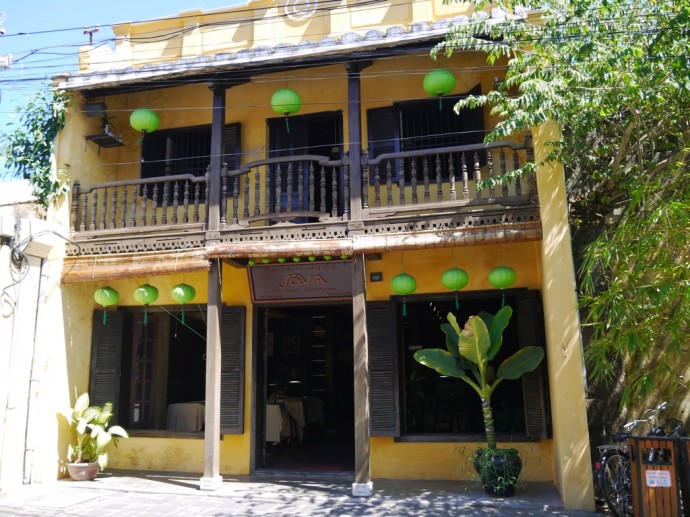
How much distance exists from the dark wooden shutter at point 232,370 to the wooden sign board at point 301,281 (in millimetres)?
532

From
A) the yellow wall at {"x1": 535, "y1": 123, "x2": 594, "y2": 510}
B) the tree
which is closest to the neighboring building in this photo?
the yellow wall at {"x1": 535, "y1": 123, "x2": 594, "y2": 510}

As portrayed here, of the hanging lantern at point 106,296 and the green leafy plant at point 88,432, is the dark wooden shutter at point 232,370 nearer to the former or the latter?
the green leafy plant at point 88,432

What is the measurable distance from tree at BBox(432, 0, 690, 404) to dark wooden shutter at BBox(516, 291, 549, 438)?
0.73 metres

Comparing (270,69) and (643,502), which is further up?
(270,69)

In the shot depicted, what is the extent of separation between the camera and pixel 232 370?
8938 mm

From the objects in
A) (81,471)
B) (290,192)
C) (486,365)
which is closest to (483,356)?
(486,365)

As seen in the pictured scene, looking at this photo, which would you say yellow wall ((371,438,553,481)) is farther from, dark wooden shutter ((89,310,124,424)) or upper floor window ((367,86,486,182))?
dark wooden shutter ((89,310,124,424))

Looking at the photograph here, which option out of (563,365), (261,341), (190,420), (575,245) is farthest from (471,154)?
(190,420)

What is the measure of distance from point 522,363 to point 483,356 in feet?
1.75

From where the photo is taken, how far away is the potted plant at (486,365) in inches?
280

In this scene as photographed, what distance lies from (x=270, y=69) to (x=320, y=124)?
6.07 feet

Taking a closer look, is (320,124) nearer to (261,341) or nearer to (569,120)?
(261,341)

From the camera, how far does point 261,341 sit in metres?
9.35

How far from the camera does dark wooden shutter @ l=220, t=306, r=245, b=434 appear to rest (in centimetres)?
876
